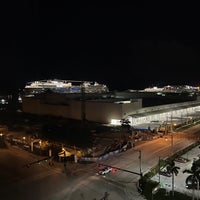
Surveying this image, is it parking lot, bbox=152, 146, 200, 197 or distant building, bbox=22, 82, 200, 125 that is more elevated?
distant building, bbox=22, 82, 200, 125

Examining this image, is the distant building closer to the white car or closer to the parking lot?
the parking lot

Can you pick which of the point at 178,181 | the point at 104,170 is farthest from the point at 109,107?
the point at 178,181

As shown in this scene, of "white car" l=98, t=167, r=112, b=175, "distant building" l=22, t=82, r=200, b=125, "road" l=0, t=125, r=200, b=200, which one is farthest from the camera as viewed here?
"distant building" l=22, t=82, r=200, b=125

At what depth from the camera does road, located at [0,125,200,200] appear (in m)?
21.7

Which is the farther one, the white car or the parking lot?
the white car

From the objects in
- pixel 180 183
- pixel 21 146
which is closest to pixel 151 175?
pixel 180 183

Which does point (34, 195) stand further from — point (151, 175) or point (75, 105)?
point (75, 105)

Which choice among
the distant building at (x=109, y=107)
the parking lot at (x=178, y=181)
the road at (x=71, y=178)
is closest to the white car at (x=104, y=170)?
the road at (x=71, y=178)

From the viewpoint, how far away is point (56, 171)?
26.6 m

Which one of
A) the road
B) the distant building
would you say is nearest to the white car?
the road

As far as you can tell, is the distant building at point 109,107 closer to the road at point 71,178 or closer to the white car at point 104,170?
the road at point 71,178

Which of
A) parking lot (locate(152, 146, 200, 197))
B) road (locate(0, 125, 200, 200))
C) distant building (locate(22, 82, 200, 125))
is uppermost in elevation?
distant building (locate(22, 82, 200, 125))

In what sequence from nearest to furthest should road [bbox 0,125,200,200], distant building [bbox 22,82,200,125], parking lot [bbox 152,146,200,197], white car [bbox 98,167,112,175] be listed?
road [bbox 0,125,200,200]
parking lot [bbox 152,146,200,197]
white car [bbox 98,167,112,175]
distant building [bbox 22,82,200,125]

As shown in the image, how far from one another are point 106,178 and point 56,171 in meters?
5.25
